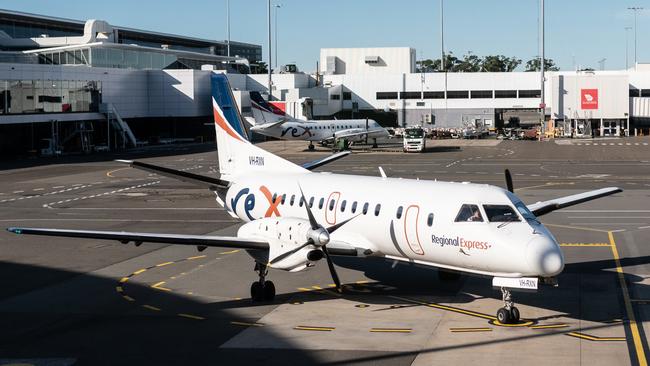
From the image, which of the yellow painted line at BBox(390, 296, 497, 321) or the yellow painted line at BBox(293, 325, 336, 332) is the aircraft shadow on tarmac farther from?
the yellow painted line at BBox(293, 325, 336, 332)

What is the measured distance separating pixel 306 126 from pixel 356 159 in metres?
13.4

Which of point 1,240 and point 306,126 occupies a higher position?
point 306,126

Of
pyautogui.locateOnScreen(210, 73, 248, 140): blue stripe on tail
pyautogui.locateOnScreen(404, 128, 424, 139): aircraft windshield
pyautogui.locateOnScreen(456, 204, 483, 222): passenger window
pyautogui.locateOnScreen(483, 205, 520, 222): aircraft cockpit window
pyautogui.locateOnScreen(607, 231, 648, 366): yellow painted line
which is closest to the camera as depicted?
pyautogui.locateOnScreen(607, 231, 648, 366): yellow painted line

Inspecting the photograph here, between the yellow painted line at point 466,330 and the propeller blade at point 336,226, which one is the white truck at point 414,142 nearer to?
the propeller blade at point 336,226

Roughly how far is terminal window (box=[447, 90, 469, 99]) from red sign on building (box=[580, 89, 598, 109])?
816 inches

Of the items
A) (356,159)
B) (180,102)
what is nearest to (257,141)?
(180,102)

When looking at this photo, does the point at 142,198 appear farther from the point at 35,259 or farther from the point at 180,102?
the point at 180,102

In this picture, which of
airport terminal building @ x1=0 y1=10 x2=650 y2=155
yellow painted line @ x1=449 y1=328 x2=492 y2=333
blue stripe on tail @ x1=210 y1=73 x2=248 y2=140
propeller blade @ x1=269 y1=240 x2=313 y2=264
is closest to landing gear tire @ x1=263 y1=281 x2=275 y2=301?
propeller blade @ x1=269 y1=240 x2=313 y2=264

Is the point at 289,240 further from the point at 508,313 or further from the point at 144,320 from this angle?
the point at 508,313

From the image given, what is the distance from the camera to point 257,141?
118625 mm

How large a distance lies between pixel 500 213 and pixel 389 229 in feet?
11.3

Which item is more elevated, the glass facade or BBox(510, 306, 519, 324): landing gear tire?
the glass facade

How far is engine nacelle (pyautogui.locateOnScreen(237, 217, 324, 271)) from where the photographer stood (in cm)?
2156

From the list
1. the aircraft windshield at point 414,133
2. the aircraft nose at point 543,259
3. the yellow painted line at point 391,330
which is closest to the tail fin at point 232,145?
the yellow painted line at point 391,330
